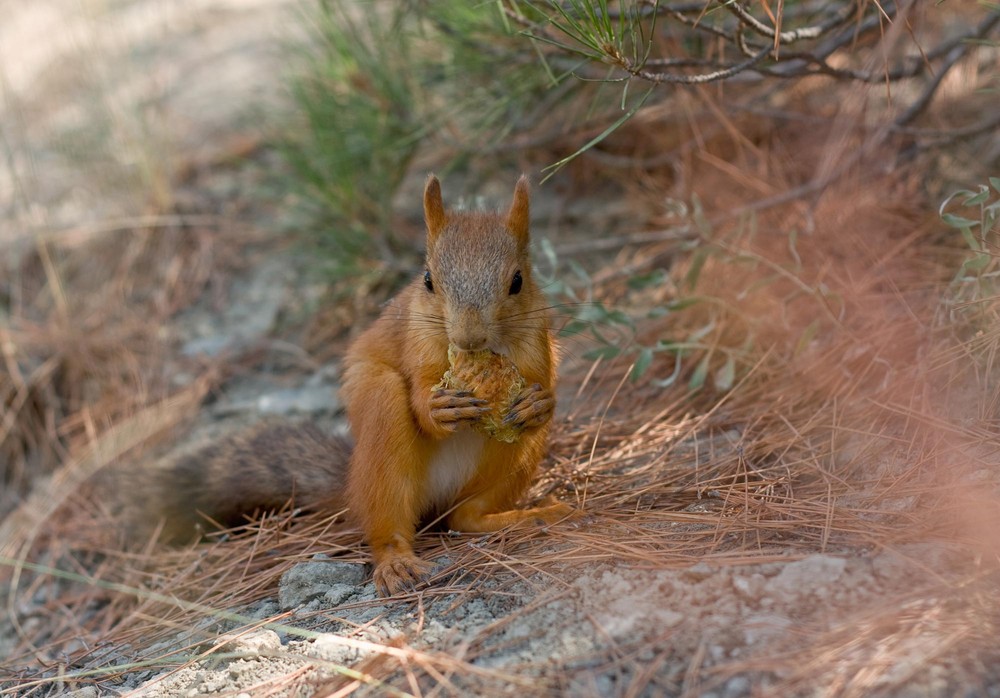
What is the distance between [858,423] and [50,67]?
553 centimetres

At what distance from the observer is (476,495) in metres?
2.30

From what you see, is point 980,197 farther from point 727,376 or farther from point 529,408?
point 529,408

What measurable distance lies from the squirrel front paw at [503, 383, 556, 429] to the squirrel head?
14 cm

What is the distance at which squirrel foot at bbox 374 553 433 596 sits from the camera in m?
1.99

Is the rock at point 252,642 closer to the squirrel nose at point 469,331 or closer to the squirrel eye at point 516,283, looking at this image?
the squirrel nose at point 469,331

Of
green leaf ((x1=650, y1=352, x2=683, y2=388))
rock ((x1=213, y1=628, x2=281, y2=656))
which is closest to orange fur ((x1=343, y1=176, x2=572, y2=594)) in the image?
rock ((x1=213, y1=628, x2=281, y2=656))

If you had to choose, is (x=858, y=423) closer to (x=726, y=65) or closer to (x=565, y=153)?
(x=726, y=65)

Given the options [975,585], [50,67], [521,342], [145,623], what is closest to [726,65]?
[521,342]

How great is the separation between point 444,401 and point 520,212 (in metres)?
0.56

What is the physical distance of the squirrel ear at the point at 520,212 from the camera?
2307 millimetres

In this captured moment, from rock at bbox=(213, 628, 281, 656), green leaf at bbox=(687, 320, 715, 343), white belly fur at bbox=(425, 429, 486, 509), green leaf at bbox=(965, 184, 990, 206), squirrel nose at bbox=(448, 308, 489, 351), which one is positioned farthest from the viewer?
green leaf at bbox=(687, 320, 715, 343)

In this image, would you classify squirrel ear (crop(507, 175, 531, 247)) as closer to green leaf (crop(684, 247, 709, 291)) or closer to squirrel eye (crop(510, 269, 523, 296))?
squirrel eye (crop(510, 269, 523, 296))

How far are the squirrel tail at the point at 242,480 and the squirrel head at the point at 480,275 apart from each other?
2.01ft

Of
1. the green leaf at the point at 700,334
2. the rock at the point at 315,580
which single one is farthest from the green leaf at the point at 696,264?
the rock at the point at 315,580
